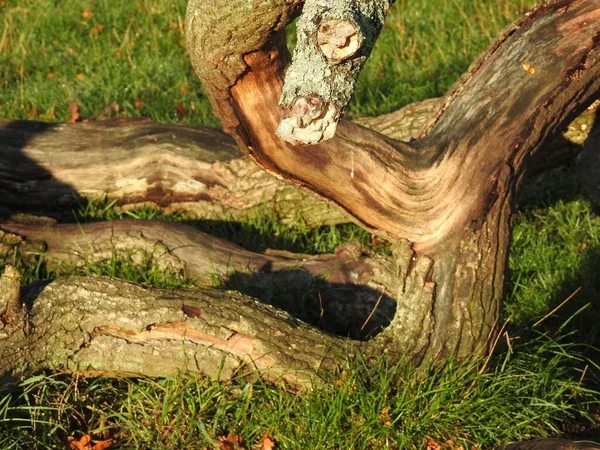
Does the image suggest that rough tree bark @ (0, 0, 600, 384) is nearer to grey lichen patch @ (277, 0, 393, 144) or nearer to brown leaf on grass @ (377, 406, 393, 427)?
brown leaf on grass @ (377, 406, 393, 427)

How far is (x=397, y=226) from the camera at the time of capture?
14.8 ft

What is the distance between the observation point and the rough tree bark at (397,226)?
430 centimetres

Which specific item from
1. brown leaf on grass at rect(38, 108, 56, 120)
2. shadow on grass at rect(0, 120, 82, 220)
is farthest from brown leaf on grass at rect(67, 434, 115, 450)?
brown leaf on grass at rect(38, 108, 56, 120)

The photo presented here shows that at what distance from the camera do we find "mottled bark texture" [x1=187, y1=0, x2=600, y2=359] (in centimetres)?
438

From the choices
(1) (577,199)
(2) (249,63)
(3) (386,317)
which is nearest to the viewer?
(2) (249,63)

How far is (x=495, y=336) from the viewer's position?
452 centimetres

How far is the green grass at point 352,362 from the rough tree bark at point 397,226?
15 cm

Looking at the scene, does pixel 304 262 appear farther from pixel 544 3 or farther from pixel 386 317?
pixel 544 3

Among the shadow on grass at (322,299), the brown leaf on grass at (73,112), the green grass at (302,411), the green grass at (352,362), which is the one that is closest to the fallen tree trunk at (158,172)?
the green grass at (352,362)

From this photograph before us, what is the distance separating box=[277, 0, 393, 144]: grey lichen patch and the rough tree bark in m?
1.12

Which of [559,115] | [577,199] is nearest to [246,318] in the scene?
[559,115]

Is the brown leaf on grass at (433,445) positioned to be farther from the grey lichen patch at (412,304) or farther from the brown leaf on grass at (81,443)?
the brown leaf on grass at (81,443)

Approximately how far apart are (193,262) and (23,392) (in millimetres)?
1419

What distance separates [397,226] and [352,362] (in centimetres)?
72
